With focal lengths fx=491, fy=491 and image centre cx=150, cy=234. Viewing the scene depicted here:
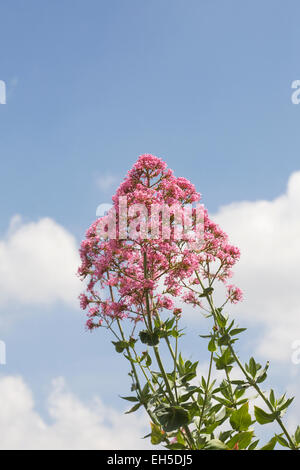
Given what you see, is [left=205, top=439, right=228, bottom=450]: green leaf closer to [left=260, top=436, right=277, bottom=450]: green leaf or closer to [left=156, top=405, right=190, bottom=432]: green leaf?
[left=156, top=405, right=190, bottom=432]: green leaf

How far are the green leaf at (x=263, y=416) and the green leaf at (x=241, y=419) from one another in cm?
41

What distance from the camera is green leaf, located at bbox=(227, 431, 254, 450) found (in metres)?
5.80

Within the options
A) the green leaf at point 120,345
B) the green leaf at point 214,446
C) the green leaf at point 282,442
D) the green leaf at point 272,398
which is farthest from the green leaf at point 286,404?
the green leaf at point 120,345

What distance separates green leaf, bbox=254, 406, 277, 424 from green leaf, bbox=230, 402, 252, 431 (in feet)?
1.33

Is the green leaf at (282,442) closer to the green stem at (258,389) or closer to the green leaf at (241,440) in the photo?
the green stem at (258,389)

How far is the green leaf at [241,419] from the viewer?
6215 mm

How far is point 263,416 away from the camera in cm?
665

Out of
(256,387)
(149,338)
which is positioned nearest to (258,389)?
(256,387)
